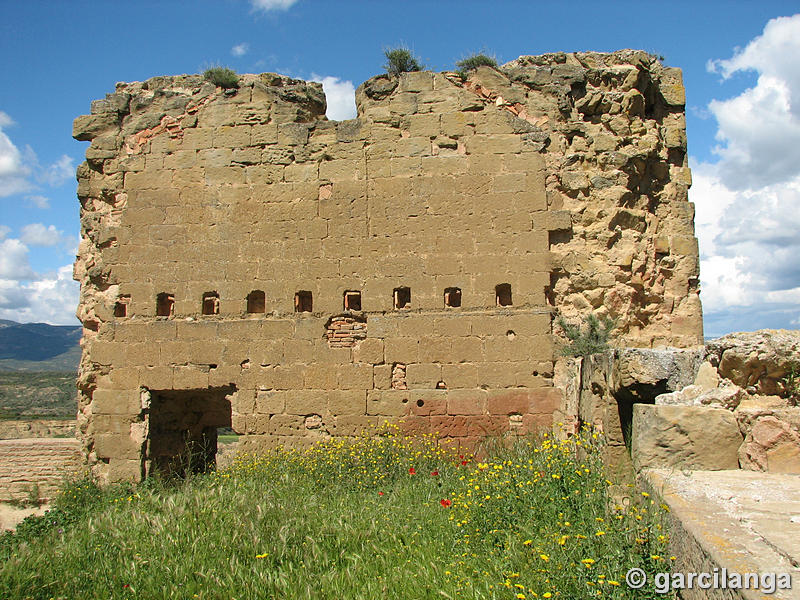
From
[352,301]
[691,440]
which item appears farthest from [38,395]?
[691,440]

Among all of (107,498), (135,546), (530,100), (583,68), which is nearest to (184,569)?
(135,546)

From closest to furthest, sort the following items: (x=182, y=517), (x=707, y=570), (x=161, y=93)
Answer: (x=707, y=570)
(x=182, y=517)
(x=161, y=93)

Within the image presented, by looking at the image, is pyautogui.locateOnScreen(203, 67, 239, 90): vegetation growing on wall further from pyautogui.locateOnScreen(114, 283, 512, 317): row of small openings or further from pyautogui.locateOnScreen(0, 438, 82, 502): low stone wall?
pyautogui.locateOnScreen(0, 438, 82, 502): low stone wall

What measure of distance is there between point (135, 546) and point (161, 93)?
6278 millimetres

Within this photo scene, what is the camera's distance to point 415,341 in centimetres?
732

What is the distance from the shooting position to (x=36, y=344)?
127312 millimetres

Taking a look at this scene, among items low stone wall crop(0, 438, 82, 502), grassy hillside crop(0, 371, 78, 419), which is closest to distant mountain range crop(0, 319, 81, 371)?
grassy hillside crop(0, 371, 78, 419)

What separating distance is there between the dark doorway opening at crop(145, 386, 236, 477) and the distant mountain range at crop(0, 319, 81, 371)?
375 ft

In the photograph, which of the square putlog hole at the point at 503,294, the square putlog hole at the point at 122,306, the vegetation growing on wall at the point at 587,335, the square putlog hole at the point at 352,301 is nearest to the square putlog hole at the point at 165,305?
the square putlog hole at the point at 122,306

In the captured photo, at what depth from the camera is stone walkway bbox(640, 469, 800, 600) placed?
2.22 m

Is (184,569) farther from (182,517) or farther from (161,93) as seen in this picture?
(161,93)

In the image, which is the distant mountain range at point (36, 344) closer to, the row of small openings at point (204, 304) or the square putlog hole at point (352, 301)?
the row of small openings at point (204, 304)

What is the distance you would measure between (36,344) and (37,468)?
458ft

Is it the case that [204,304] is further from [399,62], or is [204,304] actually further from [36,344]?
[36,344]
